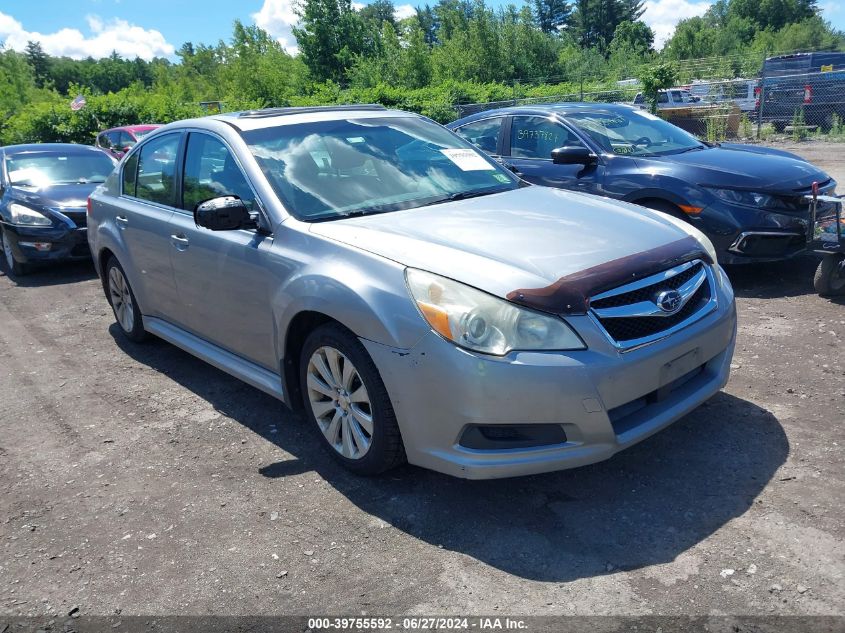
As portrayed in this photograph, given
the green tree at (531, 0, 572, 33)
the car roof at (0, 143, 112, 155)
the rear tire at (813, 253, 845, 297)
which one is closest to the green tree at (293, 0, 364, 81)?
the car roof at (0, 143, 112, 155)

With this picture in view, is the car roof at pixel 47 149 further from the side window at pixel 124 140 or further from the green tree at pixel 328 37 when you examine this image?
the green tree at pixel 328 37

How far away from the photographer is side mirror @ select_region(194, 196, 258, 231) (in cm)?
371

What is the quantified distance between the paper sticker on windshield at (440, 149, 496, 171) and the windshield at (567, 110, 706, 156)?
8.93 feet

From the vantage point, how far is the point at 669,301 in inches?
125

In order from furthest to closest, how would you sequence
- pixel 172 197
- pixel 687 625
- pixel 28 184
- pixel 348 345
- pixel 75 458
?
pixel 28 184, pixel 172 197, pixel 75 458, pixel 348 345, pixel 687 625

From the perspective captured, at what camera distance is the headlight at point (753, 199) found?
20.0 feet

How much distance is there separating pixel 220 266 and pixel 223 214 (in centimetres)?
48

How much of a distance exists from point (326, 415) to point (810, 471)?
7.68 ft

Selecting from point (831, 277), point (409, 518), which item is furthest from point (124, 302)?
point (831, 277)

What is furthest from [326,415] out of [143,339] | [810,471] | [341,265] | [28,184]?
[28,184]

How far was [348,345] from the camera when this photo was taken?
3.28m

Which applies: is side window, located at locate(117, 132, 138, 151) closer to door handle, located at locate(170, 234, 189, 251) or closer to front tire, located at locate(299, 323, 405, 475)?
door handle, located at locate(170, 234, 189, 251)

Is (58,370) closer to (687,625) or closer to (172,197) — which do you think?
(172,197)

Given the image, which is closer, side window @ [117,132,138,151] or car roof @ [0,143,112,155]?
car roof @ [0,143,112,155]
